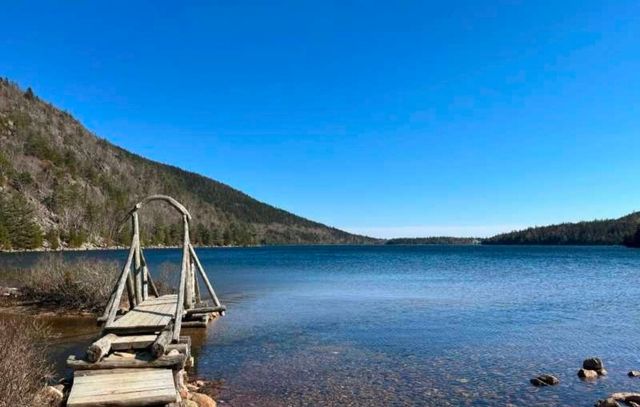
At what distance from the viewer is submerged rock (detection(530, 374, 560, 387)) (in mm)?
14758

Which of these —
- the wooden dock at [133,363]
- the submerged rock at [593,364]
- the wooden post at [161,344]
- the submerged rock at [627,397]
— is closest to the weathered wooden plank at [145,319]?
the wooden dock at [133,363]

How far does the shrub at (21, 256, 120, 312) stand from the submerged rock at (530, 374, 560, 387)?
2048 centimetres

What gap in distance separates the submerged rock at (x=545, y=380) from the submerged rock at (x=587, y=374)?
0.97 meters

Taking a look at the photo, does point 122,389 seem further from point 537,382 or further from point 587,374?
point 587,374

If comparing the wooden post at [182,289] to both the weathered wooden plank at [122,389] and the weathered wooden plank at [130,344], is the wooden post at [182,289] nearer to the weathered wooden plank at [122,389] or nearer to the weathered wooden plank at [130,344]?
the weathered wooden plank at [130,344]

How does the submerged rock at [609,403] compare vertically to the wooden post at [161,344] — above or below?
below

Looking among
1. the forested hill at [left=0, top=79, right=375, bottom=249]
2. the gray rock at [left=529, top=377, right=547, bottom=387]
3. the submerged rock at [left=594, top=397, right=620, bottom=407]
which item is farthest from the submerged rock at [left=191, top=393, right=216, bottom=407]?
the forested hill at [left=0, top=79, right=375, bottom=249]

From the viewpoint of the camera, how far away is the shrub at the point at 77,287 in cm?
2581

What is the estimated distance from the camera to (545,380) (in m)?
14.9

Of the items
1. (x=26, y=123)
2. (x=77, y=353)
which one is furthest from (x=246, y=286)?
(x=26, y=123)

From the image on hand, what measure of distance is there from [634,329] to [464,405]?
53.7 ft

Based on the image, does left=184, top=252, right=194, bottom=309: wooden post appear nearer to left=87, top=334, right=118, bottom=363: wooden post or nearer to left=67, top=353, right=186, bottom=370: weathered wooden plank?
left=87, top=334, right=118, bottom=363: wooden post

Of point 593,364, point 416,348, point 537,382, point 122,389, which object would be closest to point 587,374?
point 593,364

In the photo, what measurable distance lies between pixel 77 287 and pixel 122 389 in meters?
18.7
